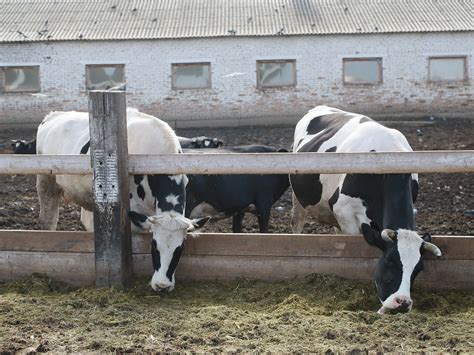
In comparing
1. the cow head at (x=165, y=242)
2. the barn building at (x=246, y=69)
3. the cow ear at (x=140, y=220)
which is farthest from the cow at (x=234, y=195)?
the barn building at (x=246, y=69)

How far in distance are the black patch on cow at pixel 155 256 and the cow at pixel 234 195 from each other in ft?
9.04

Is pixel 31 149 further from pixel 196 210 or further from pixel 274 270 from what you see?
pixel 274 270

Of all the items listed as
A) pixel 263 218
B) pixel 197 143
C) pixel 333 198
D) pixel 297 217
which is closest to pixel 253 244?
pixel 333 198

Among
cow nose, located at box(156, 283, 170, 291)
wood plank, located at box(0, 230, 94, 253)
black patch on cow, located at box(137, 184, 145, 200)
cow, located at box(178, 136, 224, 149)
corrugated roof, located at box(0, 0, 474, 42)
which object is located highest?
corrugated roof, located at box(0, 0, 474, 42)

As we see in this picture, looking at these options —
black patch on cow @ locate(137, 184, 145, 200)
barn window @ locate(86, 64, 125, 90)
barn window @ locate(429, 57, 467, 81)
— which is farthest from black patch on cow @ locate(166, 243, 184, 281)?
barn window @ locate(429, 57, 467, 81)

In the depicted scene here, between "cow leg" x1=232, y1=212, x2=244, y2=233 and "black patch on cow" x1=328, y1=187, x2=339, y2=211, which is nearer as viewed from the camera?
"black patch on cow" x1=328, y1=187, x2=339, y2=211

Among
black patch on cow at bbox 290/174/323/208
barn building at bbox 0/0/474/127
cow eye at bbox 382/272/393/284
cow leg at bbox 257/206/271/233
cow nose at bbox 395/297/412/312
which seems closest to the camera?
cow nose at bbox 395/297/412/312

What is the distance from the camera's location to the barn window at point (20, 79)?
2633cm

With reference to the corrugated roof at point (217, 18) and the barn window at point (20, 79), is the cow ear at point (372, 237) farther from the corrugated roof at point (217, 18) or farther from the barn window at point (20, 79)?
the barn window at point (20, 79)

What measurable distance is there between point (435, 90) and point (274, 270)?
71.7 ft

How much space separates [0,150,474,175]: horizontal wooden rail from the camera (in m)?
5.49

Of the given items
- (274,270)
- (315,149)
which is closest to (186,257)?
(274,270)

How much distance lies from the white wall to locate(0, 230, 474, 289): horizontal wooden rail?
66.6ft

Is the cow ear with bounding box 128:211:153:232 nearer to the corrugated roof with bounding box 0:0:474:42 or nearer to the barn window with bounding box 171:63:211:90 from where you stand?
the corrugated roof with bounding box 0:0:474:42
